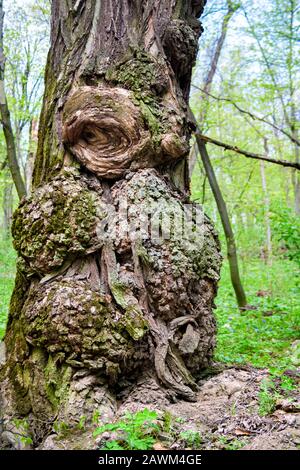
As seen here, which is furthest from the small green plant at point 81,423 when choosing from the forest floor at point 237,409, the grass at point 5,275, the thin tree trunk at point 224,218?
the thin tree trunk at point 224,218

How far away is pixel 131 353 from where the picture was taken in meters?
2.41

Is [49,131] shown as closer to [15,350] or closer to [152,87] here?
[152,87]

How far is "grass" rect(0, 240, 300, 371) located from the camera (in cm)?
419

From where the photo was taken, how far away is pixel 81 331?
2.35m

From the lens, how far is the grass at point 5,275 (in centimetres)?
745

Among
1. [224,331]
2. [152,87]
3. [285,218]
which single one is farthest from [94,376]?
[285,218]

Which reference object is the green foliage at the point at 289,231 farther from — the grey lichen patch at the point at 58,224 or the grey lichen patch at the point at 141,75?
the grey lichen patch at the point at 58,224

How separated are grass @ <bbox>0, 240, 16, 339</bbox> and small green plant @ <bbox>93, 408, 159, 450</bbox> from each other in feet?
13.7

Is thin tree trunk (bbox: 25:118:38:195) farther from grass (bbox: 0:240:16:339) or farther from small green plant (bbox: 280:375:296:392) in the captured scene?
small green plant (bbox: 280:375:296:392)

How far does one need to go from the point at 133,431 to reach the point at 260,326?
4.55 meters
